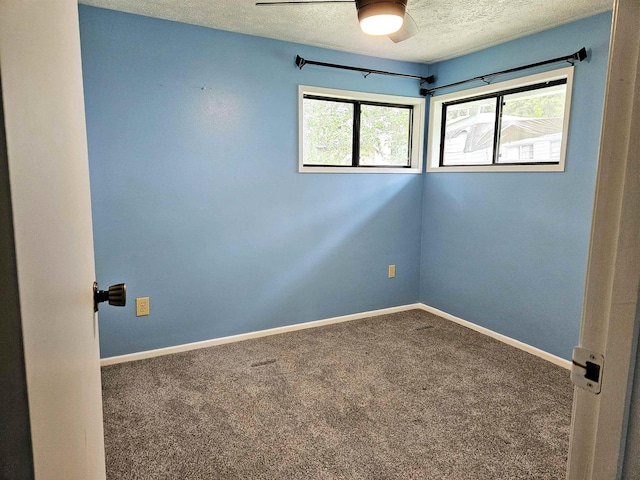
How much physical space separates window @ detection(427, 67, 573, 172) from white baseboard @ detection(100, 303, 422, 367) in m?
1.48

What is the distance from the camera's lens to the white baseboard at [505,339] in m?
2.86

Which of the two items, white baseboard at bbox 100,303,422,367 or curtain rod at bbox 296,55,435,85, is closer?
white baseboard at bbox 100,303,422,367

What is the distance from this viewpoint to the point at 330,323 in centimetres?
365

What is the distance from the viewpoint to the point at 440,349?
309 centimetres

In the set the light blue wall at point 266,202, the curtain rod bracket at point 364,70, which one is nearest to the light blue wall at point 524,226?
the light blue wall at point 266,202

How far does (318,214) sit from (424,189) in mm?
1214

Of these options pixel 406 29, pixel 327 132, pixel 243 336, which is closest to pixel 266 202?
pixel 327 132

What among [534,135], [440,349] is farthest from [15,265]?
[534,135]

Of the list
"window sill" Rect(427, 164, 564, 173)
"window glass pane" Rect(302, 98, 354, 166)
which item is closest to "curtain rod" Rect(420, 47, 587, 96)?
"window sill" Rect(427, 164, 564, 173)

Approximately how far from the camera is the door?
1.21 ft

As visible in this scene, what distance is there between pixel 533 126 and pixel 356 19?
157cm

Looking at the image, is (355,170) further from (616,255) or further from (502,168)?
(616,255)

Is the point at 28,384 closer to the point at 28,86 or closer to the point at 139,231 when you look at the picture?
the point at 28,86

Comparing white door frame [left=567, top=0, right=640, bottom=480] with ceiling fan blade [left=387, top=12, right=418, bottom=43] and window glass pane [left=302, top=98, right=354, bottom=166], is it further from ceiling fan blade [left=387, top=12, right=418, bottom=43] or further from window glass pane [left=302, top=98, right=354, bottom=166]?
window glass pane [left=302, top=98, right=354, bottom=166]
